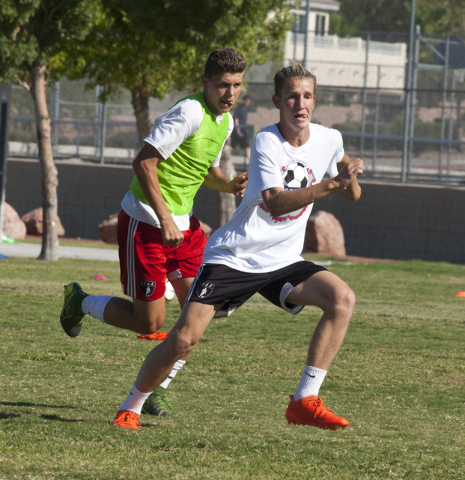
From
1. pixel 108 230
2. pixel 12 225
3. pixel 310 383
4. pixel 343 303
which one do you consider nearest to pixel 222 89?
pixel 343 303

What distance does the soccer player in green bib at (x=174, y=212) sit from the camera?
4.55 meters

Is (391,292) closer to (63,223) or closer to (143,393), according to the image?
(143,393)

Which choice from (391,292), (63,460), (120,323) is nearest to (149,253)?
(120,323)

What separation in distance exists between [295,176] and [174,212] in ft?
3.53

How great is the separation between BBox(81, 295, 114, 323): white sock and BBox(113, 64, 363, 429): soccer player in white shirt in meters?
1.02

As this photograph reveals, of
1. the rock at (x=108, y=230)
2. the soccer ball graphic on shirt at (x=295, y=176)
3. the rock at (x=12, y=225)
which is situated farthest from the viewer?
the rock at (x=108, y=230)

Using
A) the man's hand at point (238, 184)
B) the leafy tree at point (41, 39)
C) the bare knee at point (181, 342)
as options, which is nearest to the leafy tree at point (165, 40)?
the leafy tree at point (41, 39)

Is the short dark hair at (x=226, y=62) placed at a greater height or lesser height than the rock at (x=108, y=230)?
greater

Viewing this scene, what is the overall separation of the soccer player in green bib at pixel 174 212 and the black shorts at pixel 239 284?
30.0 inches

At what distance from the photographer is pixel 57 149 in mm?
21234

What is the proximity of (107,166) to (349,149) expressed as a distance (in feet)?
Result: 19.4

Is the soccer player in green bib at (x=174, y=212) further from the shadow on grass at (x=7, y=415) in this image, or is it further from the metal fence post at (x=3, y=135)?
the metal fence post at (x=3, y=135)

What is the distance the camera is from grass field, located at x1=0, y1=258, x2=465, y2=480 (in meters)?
3.60

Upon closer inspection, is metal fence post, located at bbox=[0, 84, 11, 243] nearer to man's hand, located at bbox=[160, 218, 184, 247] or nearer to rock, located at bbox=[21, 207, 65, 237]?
rock, located at bbox=[21, 207, 65, 237]
